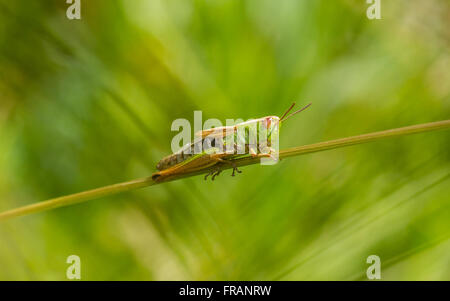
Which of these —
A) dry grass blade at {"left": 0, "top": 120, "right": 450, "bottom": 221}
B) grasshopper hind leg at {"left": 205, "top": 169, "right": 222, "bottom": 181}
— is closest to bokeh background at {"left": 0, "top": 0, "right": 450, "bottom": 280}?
grasshopper hind leg at {"left": 205, "top": 169, "right": 222, "bottom": 181}

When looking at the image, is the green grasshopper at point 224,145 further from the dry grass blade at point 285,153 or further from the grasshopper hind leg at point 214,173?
the dry grass blade at point 285,153

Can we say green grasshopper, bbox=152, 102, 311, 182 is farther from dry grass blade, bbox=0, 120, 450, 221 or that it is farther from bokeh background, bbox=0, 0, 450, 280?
dry grass blade, bbox=0, 120, 450, 221

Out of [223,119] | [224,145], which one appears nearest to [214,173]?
→ [224,145]

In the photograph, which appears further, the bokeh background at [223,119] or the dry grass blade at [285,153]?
the bokeh background at [223,119]

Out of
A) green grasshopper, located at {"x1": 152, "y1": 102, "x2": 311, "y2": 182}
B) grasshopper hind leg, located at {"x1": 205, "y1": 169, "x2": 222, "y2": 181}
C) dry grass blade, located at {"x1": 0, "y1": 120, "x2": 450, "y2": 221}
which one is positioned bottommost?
dry grass blade, located at {"x1": 0, "y1": 120, "x2": 450, "y2": 221}

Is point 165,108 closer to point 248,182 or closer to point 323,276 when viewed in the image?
point 248,182

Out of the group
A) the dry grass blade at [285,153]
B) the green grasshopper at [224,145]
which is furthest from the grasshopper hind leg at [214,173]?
the dry grass blade at [285,153]

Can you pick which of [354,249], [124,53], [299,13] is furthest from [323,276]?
[124,53]
